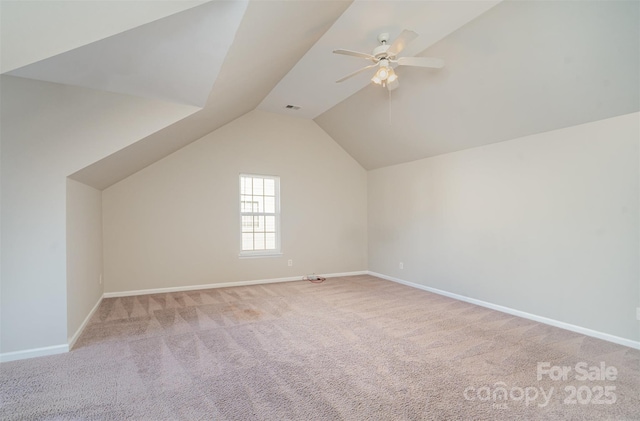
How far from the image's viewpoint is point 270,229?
569 centimetres

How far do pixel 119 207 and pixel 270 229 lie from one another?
94.3 inches

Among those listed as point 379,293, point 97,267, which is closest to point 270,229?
A: point 379,293

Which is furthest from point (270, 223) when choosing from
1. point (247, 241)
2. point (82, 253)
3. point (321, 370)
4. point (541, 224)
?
point (541, 224)

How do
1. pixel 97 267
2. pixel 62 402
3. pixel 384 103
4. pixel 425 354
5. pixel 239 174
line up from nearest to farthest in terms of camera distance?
pixel 62 402
pixel 425 354
pixel 97 267
pixel 384 103
pixel 239 174

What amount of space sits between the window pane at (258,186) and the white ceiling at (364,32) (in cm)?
170

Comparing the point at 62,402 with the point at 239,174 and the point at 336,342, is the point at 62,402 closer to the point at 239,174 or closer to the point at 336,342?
the point at 336,342

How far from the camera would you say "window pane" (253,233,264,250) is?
5.55m

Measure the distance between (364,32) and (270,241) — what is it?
3.81 m

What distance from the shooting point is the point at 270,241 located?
5688 millimetres

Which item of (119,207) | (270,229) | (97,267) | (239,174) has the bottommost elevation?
(97,267)

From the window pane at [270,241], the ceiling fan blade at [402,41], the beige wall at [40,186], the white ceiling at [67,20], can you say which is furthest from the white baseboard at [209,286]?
the ceiling fan blade at [402,41]

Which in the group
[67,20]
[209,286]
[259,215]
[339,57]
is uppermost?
[339,57]

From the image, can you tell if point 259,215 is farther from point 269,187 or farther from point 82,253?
point 82,253

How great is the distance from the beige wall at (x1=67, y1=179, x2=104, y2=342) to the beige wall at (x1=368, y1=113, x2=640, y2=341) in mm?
4590
